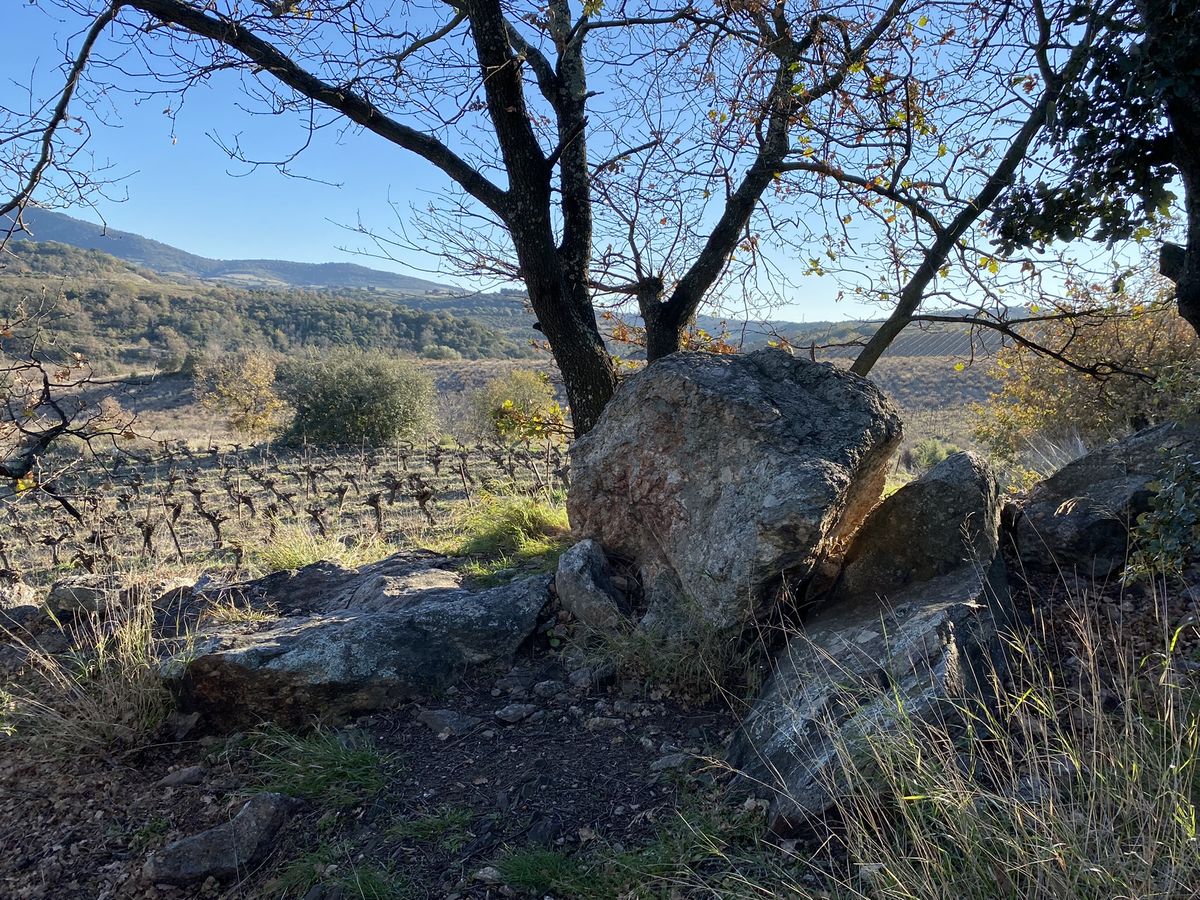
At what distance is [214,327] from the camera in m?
54.8

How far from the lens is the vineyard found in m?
7.32

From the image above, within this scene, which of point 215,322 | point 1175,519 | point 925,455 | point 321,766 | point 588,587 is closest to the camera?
point 1175,519

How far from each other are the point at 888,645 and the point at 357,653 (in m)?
2.46

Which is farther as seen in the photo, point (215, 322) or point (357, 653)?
point (215, 322)

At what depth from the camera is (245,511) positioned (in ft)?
42.2

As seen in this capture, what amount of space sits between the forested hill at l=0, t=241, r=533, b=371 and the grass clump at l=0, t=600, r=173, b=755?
42223 millimetres

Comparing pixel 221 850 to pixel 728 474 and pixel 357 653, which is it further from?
pixel 728 474

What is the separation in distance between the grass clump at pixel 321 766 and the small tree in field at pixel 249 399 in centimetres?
2535

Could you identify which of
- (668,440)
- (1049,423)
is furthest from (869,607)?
(1049,423)

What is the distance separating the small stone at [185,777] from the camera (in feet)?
10.8

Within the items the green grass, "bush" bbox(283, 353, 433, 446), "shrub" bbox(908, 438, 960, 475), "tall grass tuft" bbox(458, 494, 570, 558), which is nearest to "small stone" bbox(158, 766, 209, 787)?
the green grass

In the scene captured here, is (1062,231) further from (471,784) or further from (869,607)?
(471,784)

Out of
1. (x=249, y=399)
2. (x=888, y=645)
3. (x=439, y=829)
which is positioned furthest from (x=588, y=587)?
(x=249, y=399)

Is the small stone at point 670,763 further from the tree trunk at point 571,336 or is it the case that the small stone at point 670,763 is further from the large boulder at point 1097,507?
the tree trunk at point 571,336
